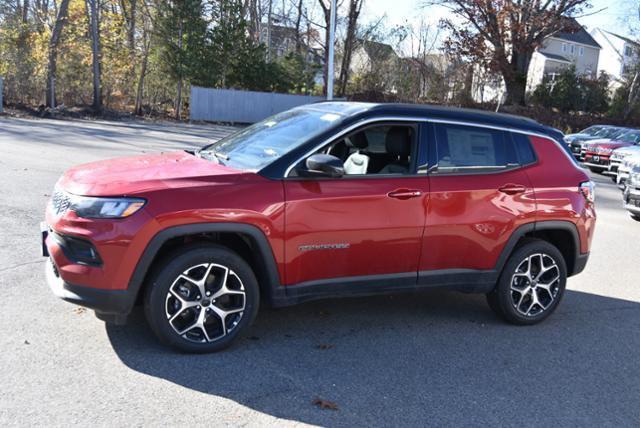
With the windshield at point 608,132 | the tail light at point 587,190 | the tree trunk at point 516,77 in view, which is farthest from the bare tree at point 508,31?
the tail light at point 587,190

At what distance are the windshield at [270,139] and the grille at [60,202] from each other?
1167mm

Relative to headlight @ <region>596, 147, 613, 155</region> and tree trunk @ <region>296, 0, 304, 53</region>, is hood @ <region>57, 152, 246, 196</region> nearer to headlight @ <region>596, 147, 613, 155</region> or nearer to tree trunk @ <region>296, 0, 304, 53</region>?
headlight @ <region>596, 147, 613, 155</region>

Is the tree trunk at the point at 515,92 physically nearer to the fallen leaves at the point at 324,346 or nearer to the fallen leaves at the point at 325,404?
the fallen leaves at the point at 324,346

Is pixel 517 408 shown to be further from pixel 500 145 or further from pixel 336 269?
pixel 500 145

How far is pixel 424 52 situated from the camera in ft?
160

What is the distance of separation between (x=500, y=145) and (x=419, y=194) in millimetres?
1001

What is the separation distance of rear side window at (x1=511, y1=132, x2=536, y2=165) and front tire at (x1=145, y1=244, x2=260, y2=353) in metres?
2.58

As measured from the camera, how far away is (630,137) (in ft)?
72.0

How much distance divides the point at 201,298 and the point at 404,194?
171 centimetres

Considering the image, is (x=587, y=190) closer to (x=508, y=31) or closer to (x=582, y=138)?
(x=582, y=138)

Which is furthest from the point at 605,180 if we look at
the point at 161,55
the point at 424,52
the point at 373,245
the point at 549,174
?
the point at 424,52

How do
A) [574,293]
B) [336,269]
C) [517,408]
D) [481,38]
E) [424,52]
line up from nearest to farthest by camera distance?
1. [517,408]
2. [336,269]
3. [574,293]
4. [481,38]
5. [424,52]

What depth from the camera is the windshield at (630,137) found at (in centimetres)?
2164

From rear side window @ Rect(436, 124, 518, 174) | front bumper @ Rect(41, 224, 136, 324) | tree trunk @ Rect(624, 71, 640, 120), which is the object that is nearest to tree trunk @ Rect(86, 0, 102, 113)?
rear side window @ Rect(436, 124, 518, 174)
